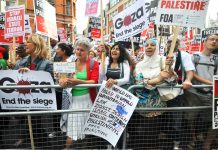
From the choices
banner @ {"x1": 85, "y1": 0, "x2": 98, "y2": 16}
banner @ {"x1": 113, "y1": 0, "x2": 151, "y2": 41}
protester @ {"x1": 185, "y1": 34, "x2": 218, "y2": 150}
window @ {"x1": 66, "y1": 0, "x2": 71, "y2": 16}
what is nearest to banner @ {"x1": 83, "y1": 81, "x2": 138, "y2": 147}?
protester @ {"x1": 185, "y1": 34, "x2": 218, "y2": 150}

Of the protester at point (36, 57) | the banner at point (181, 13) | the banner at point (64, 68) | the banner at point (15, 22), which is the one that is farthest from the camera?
the banner at point (15, 22)

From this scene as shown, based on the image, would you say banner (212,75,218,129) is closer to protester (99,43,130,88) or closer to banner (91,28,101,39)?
protester (99,43,130,88)

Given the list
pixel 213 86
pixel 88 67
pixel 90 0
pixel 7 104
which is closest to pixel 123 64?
pixel 88 67

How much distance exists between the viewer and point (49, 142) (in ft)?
14.2

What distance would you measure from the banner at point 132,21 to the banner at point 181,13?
95cm

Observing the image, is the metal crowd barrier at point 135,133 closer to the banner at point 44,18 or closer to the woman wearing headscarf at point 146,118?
the woman wearing headscarf at point 146,118

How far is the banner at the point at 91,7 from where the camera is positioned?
23.9 ft

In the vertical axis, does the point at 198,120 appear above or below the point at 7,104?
below

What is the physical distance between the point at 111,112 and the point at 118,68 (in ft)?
2.52

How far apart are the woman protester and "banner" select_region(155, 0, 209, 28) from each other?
107 centimetres

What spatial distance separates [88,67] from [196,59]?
5.13ft

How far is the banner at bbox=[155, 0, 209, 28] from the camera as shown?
442 centimetres

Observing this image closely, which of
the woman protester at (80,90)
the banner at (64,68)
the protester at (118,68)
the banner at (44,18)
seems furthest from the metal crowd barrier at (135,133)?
the banner at (44,18)

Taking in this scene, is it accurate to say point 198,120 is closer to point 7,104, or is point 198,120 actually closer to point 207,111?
point 207,111
